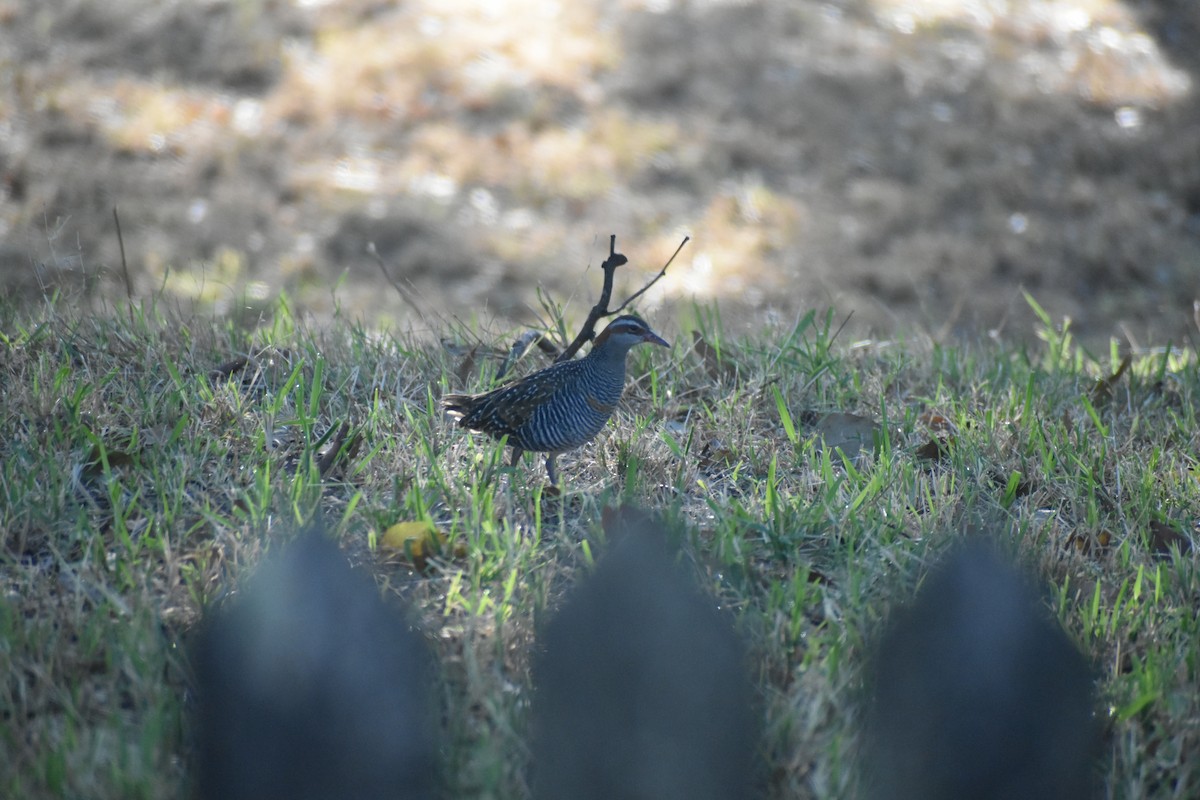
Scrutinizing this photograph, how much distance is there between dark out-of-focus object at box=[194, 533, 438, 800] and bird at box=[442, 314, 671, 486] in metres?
0.85

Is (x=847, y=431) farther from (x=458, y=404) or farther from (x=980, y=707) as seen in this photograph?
(x=980, y=707)

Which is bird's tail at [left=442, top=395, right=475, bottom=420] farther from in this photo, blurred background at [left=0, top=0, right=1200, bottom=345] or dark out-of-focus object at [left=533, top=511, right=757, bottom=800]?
blurred background at [left=0, top=0, right=1200, bottom=345]

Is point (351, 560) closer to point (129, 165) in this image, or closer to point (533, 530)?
point (533, 530)

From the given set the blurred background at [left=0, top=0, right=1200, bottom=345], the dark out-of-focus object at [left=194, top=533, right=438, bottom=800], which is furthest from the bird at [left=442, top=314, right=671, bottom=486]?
the blurred background at [left=0, top=0, right=1200, bottom=345]

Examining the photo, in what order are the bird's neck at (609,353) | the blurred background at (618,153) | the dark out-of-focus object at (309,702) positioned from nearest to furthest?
1. the dark out-of-focus object at (309,702)
2. the bird's neck at (609,353)
3. the blurred background at (618,153)

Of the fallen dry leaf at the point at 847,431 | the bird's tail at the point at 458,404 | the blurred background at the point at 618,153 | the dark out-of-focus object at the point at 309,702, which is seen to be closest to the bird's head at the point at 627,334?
the bird's tail at the point at 458,404

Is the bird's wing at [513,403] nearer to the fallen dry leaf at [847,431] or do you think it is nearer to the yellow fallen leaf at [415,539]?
the yellow fallen leaf at [415,539]

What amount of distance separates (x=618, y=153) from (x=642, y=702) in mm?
6510

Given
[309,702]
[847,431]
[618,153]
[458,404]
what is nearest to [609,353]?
[458,404]

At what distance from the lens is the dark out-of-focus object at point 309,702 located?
2.25m

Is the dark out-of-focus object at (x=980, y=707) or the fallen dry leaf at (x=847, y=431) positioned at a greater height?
the dark out-of-focus object at (x=980, y=707)

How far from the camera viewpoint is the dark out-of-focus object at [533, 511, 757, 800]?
2260 millimetres

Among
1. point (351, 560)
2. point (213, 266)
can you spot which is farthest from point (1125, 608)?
point (213, 266)

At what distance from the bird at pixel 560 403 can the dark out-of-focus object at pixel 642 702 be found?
0.74m
